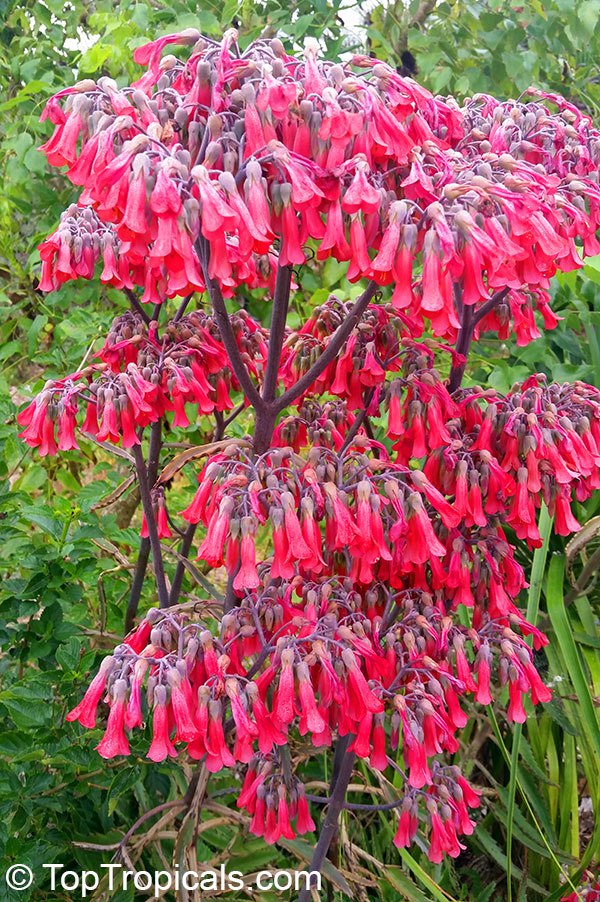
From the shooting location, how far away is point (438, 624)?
1.15 m

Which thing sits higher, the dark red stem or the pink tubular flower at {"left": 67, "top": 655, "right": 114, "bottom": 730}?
the pink tubular flower at {"left": 67, "top": 655, "right": 114, "bottom": 730}

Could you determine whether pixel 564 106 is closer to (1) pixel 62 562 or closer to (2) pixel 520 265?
(2) pixel 520 265

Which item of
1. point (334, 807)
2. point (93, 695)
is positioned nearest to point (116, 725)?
point (93, 695)

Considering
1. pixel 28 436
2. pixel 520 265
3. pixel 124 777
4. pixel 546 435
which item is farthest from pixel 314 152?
pixel 124 777

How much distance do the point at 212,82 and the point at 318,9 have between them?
5.11ft

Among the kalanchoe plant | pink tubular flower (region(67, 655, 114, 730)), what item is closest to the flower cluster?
Answer: the kalanchoe plant

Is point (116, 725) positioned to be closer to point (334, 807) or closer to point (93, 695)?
point (93, 695)

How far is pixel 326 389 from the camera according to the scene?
1315 millimetres

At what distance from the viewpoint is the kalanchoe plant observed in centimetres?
87

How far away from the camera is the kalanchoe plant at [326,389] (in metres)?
0.87

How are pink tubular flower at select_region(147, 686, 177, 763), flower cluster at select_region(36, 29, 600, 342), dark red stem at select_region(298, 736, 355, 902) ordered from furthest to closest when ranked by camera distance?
dark red stem at select_region(298, 736, 355, 902), pink tubular flower at select_region(147, 686, 177, 763), flower cluster at select_region(36, 29, 600, 342)

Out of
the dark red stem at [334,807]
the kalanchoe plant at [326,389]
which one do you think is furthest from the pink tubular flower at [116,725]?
the dark red stem at [334,807]

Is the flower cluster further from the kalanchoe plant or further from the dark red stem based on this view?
the dark red stem

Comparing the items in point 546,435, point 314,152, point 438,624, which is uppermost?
point 314,152
